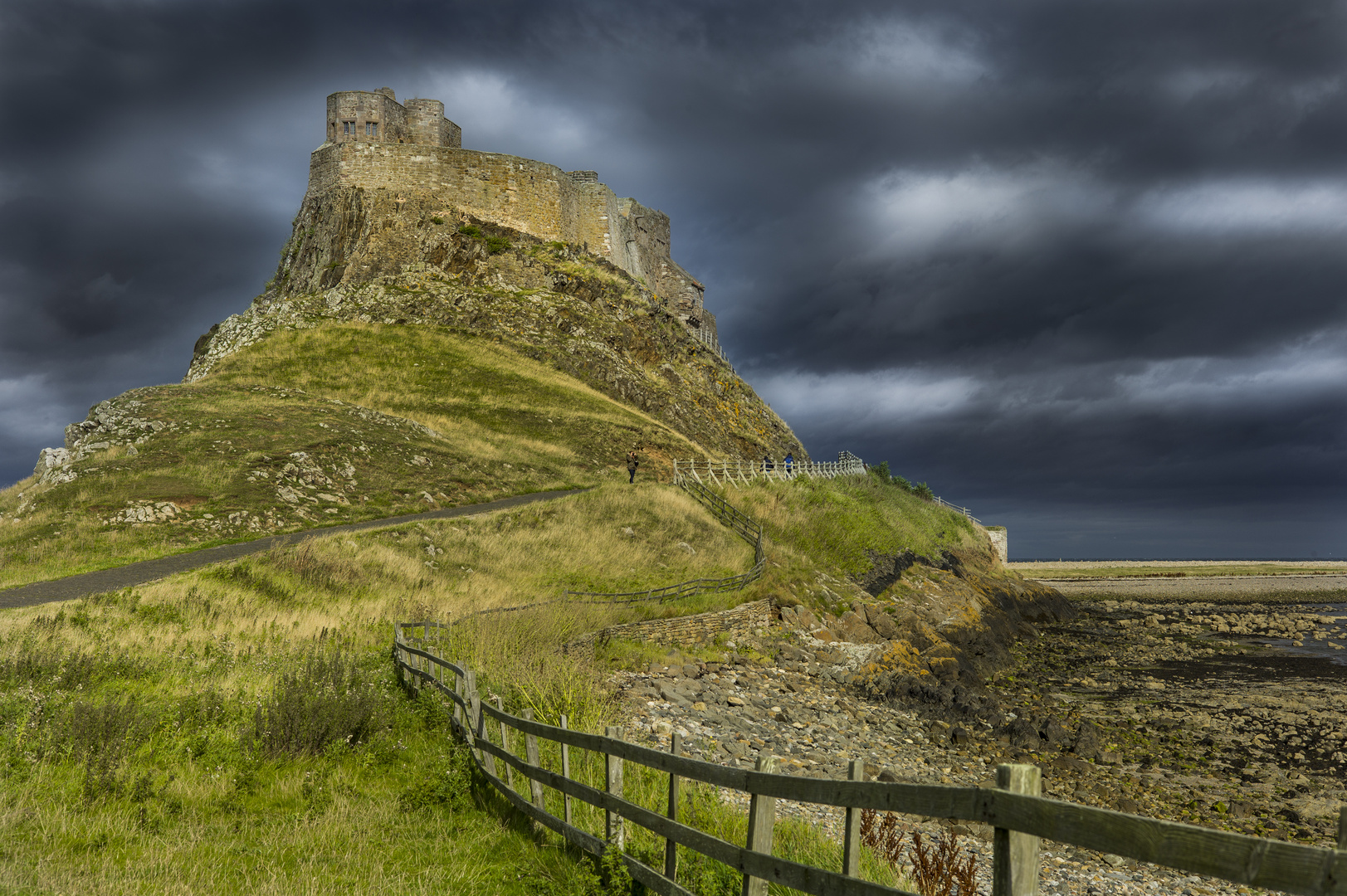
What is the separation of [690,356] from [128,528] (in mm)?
48421

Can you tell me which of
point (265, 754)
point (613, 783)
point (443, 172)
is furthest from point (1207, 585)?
point (265, 754)

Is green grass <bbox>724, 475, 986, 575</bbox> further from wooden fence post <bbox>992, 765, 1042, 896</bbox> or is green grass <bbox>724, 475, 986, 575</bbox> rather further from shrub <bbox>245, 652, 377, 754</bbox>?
wooden fence post <bbox>992, 765, 1042, 896</bbox>

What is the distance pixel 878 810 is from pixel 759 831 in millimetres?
778

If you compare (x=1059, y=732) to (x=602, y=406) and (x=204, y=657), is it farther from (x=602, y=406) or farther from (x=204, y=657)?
(x=602, y=406)

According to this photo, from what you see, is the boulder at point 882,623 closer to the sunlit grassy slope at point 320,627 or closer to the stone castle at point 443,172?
the sunlit grassy slope at point 320,627

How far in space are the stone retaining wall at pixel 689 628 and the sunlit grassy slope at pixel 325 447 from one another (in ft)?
42.8

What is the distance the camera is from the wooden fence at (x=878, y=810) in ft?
7.71

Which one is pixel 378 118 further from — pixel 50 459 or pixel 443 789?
pixel 443 789

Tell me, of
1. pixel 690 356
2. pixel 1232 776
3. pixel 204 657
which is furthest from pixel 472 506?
pixel 690 356

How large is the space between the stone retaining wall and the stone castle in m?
53.9

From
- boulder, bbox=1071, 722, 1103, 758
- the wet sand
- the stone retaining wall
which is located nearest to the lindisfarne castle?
the stone retaining wall

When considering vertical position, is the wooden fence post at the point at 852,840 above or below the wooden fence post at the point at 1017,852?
below

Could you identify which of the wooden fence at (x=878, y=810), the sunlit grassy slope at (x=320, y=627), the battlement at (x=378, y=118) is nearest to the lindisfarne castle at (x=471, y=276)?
the battlement at (x=378, y=118)

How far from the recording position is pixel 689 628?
21250 mm
